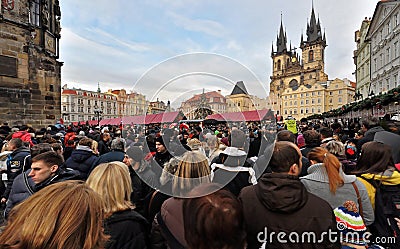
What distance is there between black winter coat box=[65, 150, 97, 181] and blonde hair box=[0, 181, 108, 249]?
3.27 metres

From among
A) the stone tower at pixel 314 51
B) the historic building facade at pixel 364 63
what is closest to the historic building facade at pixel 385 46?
the historic building facade at pixel 364 63

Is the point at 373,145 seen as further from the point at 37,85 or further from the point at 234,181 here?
the point at 37,85

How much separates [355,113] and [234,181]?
1659cm

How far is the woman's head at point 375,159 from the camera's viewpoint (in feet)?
8.64

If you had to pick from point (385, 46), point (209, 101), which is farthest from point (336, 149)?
point (385, 46)

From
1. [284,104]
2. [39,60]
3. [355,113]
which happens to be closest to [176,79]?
[39,60]

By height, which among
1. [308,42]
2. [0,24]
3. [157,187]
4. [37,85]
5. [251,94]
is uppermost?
[308,42]

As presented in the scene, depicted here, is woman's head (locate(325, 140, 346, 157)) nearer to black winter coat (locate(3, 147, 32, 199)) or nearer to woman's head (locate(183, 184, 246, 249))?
woman's head (locate(183, 184, 246, 249))

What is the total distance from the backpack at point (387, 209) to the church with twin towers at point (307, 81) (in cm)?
7771

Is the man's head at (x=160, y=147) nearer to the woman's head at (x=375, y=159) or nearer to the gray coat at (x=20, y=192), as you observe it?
the gray coat at (x=20, y=192)

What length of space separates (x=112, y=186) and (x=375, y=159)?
2.59 meters

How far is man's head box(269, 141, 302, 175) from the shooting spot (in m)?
2.25

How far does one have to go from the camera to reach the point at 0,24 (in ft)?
42.0

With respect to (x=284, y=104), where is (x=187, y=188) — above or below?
below
